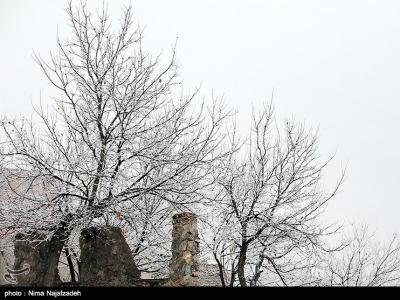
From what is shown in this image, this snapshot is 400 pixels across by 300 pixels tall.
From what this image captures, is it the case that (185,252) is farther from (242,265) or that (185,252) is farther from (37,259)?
(242,265)

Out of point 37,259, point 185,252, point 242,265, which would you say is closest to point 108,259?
point 185,252

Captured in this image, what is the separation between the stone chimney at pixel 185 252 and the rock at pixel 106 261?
3.37 feet

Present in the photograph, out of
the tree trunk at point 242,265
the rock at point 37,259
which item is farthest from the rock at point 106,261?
the tree trunk at point 242,265

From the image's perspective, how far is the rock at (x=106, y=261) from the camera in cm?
923

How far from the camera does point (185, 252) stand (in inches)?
347

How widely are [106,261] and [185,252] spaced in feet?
5.90

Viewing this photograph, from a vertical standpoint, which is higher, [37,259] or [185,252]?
[37,259]

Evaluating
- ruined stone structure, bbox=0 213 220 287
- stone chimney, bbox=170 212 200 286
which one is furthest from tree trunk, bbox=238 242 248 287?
stone chimney, bbox=170 212 200 286

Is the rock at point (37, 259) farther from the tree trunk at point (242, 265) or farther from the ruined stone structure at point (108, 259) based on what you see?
the tree trunk at point (242, 265)

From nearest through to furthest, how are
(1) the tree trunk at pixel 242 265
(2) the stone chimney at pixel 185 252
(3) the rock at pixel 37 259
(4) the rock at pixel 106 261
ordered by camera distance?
(2) the stone chimney at pixel 185 252 → (4) the rock at pixel 106 261 → (3) the rock at pixel 37 259 → (1) the tree trunk at pixel 242 265

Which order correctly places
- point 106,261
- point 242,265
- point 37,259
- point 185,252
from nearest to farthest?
1. point 185,252
2. point 106,261
3. point 37,259
4. point 242,265

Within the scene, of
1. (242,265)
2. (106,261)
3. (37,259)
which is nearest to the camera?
(106,261)

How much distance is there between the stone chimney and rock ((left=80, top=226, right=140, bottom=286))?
1.03m

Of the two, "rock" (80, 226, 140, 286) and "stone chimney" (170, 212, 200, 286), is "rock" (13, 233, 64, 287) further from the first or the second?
"stone chimney" (170, 212, 200, 286)
